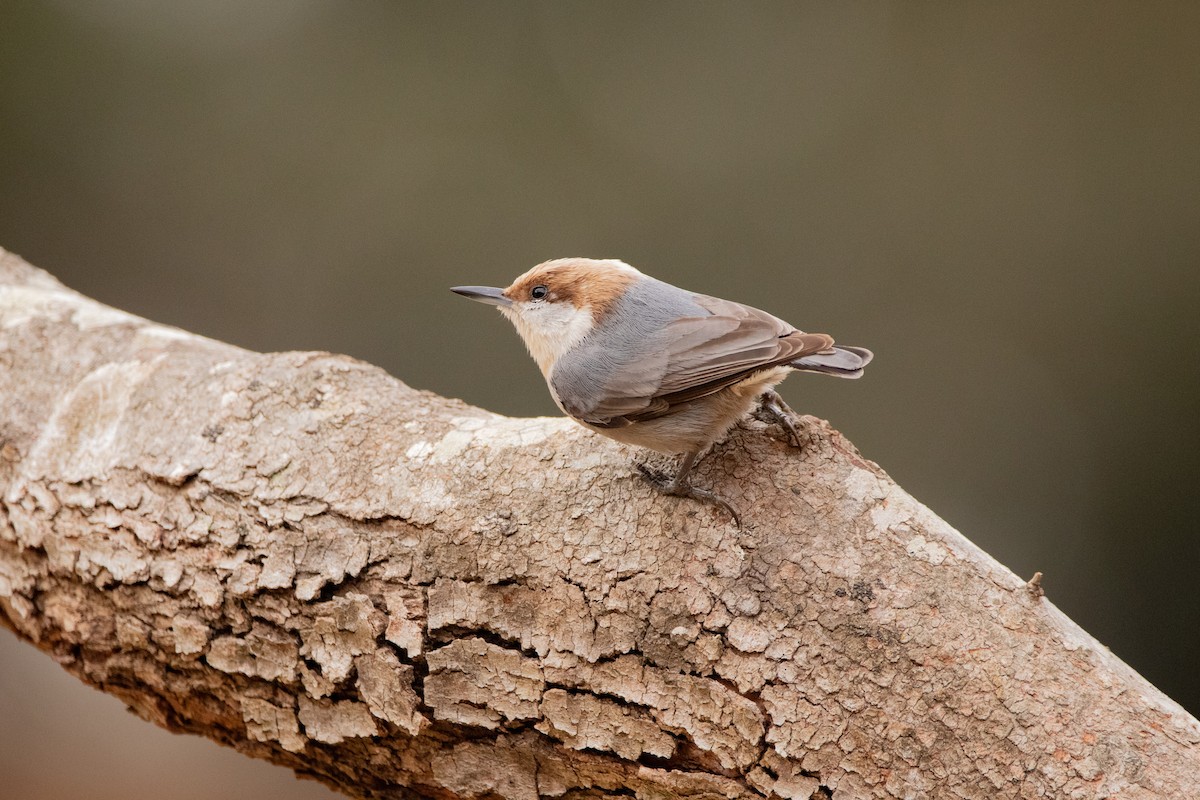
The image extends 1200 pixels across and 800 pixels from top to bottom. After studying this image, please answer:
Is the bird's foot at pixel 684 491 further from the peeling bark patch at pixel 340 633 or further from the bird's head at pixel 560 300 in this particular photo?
the peeling bark patch at pixel 340 633

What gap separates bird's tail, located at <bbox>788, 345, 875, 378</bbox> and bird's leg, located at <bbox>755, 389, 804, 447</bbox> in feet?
0.35

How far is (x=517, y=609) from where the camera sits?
183cm

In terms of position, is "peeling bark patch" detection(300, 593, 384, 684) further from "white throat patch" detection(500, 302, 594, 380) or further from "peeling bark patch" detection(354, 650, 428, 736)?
"white throat patch" detection(500, 302, 594, 380)

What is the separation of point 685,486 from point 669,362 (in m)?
0.31

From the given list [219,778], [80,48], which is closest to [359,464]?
[219,778]

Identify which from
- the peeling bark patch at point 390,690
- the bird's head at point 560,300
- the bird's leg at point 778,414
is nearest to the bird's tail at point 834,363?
the bird's leg at point 778,414

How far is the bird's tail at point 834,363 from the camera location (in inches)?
75.9

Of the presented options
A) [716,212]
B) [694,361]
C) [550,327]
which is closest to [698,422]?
[694,361]

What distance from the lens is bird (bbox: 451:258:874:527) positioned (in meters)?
1.92

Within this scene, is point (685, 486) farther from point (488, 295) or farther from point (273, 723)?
point (273, 723)

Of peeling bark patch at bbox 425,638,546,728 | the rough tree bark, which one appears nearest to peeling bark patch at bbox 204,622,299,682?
the rough tree bark

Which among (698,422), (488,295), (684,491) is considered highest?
(488,295)

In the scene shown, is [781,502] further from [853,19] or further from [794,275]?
[853,19]

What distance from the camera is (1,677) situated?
14.0 ft
